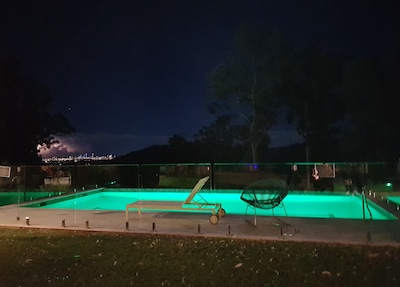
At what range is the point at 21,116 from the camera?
17.2 m

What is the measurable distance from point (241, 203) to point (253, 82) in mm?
10495

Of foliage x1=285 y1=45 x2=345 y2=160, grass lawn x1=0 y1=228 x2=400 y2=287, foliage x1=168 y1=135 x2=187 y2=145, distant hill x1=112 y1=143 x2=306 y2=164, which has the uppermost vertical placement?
foliage x1=285 y1=45 x2=345 y2=160

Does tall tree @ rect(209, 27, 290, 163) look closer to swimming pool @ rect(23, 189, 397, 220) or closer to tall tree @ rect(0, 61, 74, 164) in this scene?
swimming pool @ rect(23, 189, 397, 220)

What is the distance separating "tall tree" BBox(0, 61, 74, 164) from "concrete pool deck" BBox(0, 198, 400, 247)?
32.3 feet

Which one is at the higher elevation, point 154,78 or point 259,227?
point 154,78

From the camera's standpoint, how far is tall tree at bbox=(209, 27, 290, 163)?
17109mm

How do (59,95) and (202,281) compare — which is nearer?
(202,281)

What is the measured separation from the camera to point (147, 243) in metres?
5.11

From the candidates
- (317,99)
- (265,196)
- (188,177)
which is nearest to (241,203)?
(265,196)

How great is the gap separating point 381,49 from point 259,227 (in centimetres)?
1199

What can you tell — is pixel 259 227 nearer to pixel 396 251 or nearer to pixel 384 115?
pixel 396 251

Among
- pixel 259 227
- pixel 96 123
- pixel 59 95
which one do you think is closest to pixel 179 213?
pixel 259 227

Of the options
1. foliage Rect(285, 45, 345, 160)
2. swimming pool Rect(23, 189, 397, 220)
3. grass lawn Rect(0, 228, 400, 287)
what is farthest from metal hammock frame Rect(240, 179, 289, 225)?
foliage Rect(285, 45, 345, 160)

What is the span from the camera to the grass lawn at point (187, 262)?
144 inches
